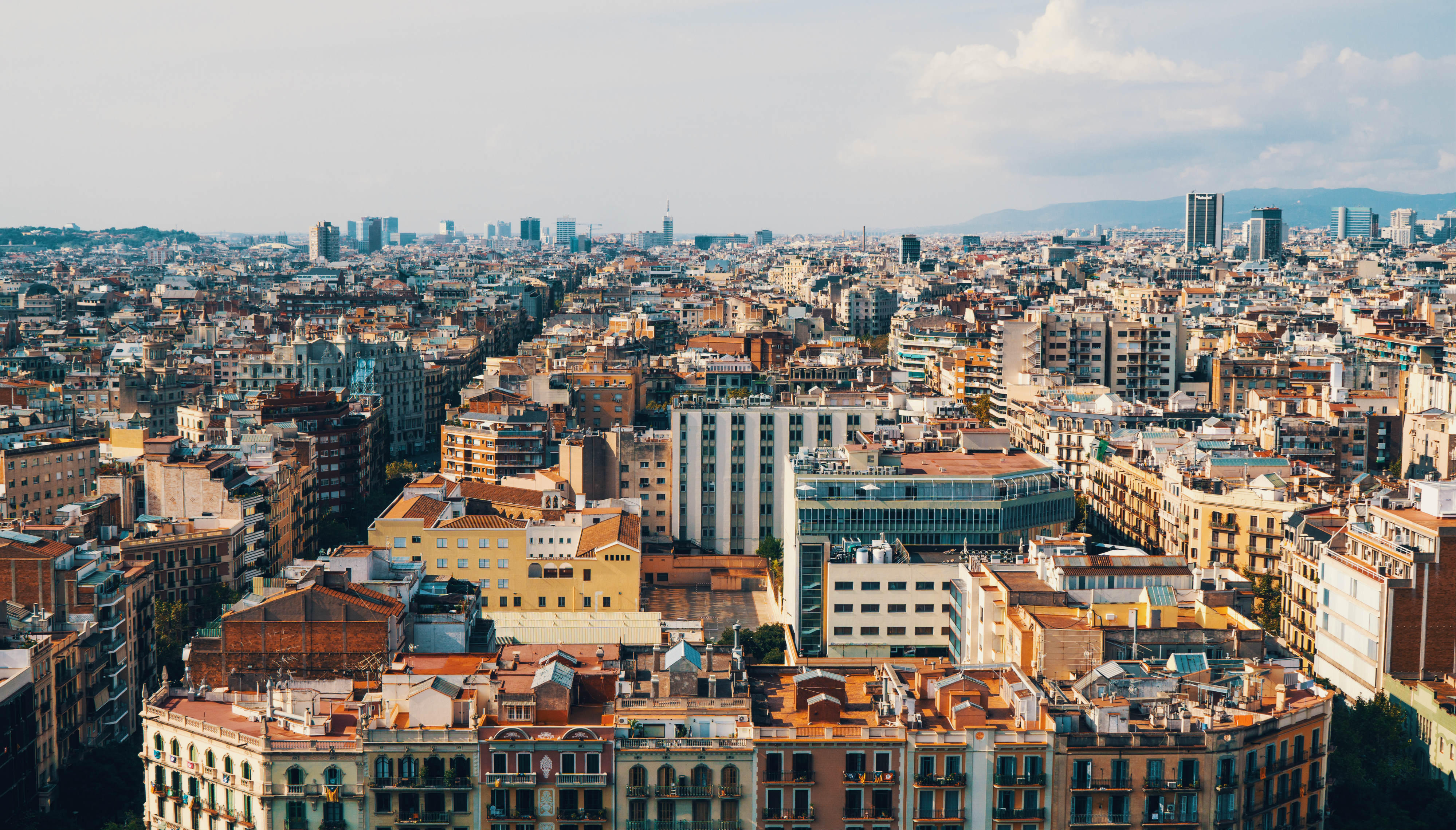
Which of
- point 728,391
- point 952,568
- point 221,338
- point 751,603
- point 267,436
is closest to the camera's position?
point 952,568

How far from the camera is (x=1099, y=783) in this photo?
32625 millimetres

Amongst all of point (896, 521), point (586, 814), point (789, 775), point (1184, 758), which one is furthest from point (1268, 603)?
point (586, 814)

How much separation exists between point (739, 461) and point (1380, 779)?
36.7 metres

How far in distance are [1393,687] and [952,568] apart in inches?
484

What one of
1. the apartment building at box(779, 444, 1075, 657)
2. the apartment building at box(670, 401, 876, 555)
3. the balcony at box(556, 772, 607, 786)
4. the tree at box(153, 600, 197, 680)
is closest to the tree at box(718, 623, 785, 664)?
the apartment building at box(779, 444, 1075, 657)

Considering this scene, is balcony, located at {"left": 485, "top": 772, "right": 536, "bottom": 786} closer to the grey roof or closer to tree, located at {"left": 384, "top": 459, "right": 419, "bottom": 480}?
the grey roof

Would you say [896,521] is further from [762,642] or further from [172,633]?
[172,633]

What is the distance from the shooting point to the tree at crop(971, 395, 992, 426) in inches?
3701

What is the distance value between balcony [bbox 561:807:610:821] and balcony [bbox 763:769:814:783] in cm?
318

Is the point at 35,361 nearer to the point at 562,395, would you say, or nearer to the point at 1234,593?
the point at 562,395

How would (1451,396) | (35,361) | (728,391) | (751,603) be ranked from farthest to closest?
(35,361) → (728,391) → (1451,396) → (751,603)

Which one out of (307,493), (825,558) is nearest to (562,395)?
(307,493)

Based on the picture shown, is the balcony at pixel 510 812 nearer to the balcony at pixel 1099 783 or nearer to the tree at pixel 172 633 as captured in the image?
the balcony at pixel 1099 783

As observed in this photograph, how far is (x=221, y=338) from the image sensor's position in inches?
5428
